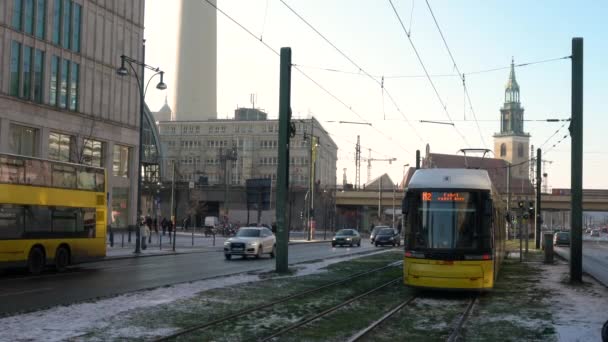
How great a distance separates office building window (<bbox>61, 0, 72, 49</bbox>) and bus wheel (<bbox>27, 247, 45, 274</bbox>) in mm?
35204

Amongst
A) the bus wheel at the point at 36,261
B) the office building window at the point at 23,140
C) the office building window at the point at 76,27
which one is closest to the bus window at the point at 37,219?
the bus wheel at the point at 36,261

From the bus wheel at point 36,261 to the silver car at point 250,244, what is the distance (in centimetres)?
1075

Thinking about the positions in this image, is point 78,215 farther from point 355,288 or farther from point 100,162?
point 100,162

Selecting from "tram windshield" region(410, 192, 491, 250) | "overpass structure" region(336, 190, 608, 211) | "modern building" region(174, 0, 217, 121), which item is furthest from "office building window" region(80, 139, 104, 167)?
"modern building" region(174, 0, 217, 121)

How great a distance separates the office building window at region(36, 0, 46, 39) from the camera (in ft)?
165

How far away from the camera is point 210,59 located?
177625 mm

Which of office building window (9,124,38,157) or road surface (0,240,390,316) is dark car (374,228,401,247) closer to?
road surface (0,240,390,316)

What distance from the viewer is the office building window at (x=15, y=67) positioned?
47844 mm

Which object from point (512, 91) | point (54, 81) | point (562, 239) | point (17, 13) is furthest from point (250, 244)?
point (512, 91)

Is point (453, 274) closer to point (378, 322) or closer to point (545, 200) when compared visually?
point (378, 322)

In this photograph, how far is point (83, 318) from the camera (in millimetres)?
11766

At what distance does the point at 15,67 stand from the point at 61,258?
97.9ft

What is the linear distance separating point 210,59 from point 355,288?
164543mm

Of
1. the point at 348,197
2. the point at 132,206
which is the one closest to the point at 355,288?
the point at 132,206
